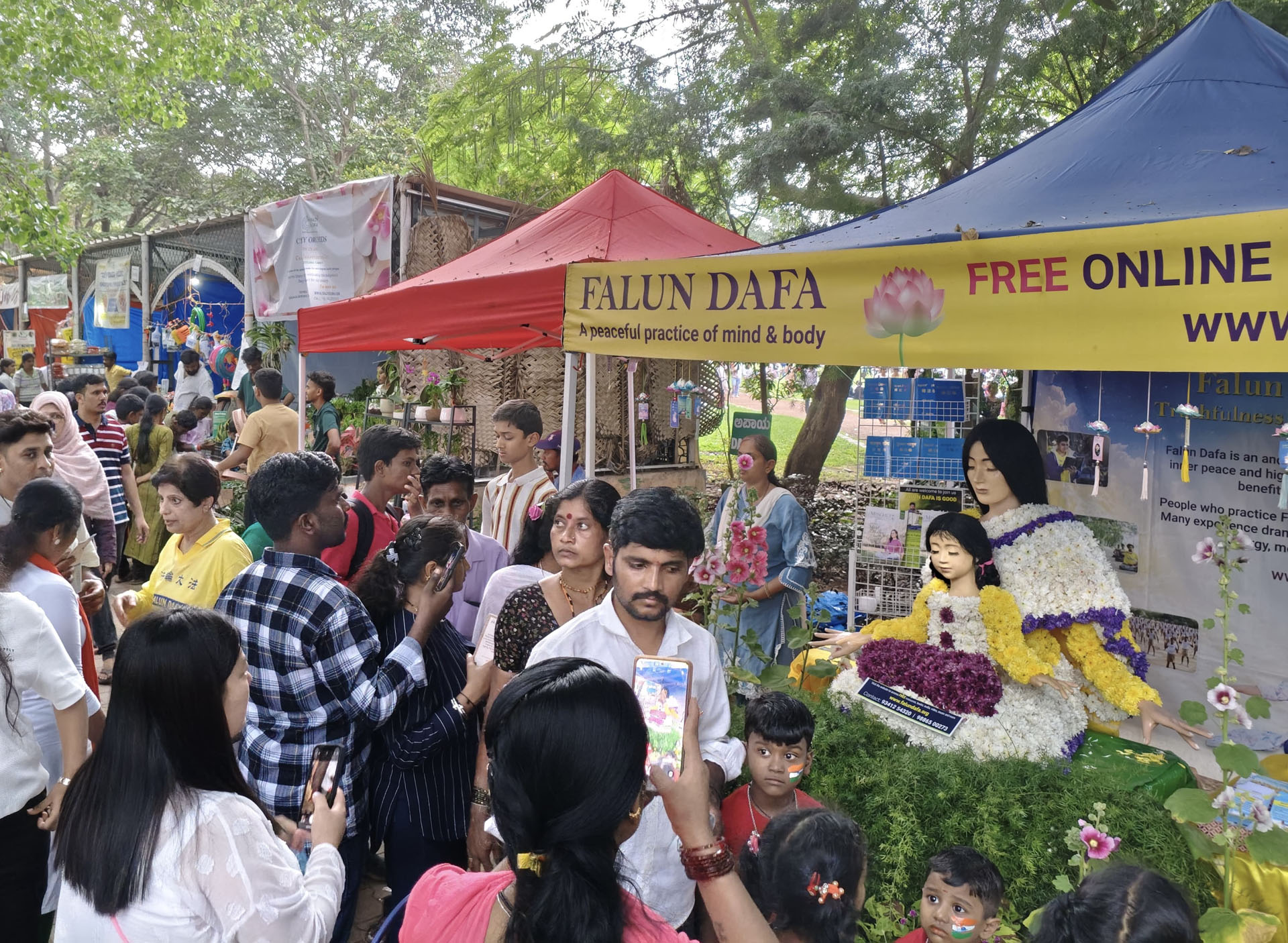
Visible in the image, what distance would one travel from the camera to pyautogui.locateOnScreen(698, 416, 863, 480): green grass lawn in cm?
1580

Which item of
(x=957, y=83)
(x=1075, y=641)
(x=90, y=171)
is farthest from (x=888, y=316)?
(x=90, y=171)

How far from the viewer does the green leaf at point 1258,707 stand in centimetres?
245

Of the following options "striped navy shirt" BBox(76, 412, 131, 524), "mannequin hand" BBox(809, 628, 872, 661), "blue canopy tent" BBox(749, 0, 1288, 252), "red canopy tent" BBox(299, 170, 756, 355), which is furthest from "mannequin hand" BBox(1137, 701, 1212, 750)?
"striped navy shirt" BBox(76, 412, 131, 524)

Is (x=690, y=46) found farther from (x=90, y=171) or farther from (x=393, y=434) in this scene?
(x=90, y=171)

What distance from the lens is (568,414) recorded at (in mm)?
4957

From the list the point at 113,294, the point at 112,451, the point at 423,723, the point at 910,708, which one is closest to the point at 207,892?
the point at 423,723

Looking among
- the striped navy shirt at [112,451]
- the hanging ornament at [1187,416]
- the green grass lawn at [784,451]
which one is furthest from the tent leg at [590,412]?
the green grass lawn at [784,451]

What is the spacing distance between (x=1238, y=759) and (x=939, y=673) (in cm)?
98

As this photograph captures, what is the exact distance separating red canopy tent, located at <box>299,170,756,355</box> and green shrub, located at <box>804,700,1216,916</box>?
8.81 feet

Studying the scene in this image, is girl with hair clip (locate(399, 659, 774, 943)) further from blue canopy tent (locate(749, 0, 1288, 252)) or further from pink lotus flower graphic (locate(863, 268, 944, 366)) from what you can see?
blue canopy tent (locate(749, 0, 1288, 252))

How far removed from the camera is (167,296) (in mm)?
15484

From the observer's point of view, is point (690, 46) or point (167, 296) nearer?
point (690, 46)

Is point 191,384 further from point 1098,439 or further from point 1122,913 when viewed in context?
point 1122,913

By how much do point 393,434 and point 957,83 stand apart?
690 cm
